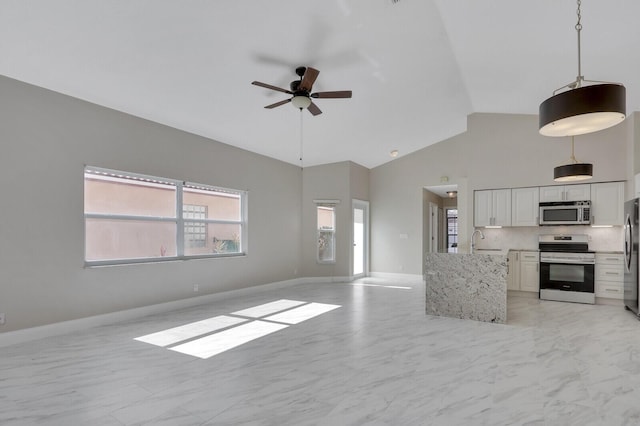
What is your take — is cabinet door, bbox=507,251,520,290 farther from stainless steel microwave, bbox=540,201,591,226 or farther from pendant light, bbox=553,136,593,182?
pendant light, bbox=553,136,593,182

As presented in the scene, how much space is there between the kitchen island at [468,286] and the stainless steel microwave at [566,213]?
2089 mm

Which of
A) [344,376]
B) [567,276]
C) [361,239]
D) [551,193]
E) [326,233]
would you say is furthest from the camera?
[361,239]

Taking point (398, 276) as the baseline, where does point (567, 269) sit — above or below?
above

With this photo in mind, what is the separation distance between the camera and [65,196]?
3.99 m

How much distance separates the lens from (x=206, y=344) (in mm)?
3635

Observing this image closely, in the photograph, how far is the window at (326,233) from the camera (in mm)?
7938

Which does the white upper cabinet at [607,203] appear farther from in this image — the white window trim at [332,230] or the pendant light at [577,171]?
the white window trim at [332,230]

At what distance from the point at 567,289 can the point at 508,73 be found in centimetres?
378

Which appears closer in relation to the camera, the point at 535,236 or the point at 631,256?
the point at 631,256

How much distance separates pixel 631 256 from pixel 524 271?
5.33 ft

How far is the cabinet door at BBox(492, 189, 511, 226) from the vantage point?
646 cm

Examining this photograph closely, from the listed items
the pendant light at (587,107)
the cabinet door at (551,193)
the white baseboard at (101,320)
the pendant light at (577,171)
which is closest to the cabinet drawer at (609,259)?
the cabinet door at (551,193)

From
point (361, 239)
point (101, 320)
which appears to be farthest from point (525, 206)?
point (101, 320)

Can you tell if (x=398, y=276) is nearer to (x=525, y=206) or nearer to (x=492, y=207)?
(x=492, y=207)
